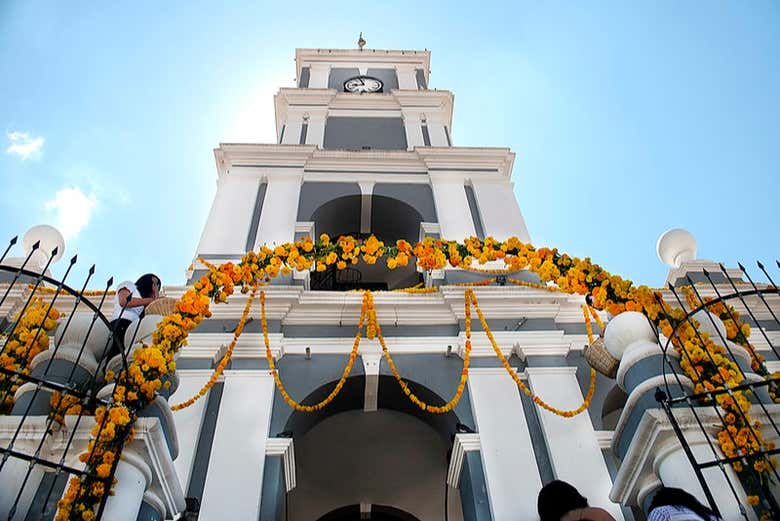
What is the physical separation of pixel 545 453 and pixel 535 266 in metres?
2.46

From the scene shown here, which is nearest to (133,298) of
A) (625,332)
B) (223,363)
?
(223,363)

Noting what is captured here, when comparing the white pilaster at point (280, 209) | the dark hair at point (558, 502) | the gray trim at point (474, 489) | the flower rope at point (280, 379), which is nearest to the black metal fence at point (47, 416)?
the flower rope at point (280, 379)

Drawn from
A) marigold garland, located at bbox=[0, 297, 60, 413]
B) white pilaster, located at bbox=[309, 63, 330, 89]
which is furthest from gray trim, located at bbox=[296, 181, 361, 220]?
marigold garland, located at bbox=[0, 297, 60, 413]

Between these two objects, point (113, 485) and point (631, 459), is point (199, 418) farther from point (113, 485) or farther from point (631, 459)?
point (631, 459)

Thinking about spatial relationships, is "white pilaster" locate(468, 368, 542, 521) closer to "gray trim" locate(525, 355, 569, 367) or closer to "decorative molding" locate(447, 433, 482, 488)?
"decorative molding" locate(447, 433, 482, 488)

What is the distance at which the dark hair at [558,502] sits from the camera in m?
4.74

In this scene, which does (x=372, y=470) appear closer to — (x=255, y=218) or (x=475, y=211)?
(x=255, y=218)

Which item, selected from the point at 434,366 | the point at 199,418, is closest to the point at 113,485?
the point at 199,418

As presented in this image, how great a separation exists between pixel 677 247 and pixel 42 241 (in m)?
10.9

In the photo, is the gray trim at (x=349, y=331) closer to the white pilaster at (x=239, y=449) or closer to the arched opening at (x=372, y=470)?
the white pilaster at (x=239, y=449)

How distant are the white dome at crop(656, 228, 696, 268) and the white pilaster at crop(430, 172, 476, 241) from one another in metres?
3.59

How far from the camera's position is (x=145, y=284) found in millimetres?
8117

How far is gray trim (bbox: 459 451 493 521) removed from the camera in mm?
7887

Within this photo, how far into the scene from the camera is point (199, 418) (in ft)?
28.5
